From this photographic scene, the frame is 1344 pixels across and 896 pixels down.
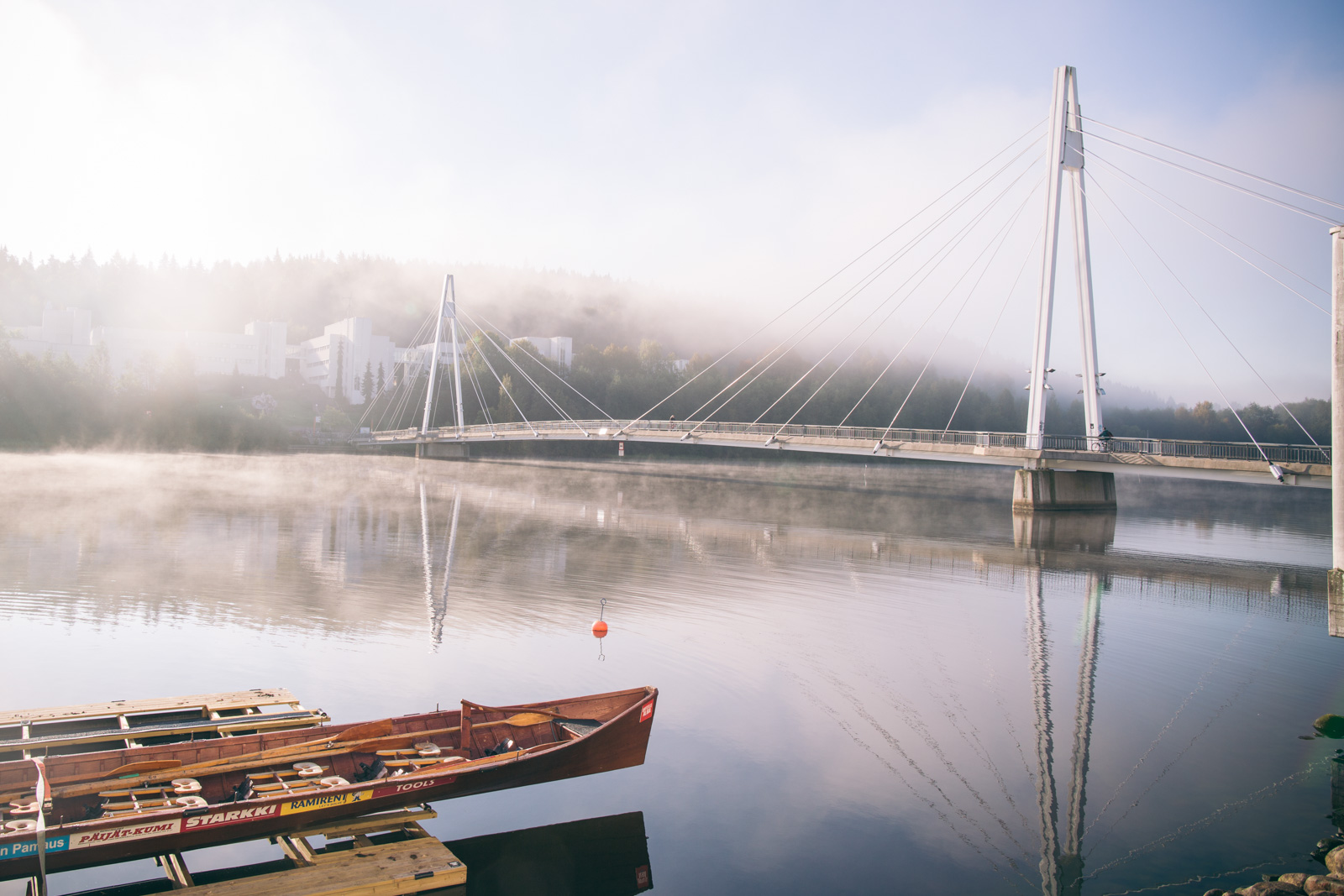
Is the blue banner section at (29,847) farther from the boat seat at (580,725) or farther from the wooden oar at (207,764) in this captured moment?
the boat seat at (580,725)

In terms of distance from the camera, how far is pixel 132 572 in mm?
20297

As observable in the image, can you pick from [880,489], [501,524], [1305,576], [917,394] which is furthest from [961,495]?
[917,394]

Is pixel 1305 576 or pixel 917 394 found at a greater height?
pixel 917 394

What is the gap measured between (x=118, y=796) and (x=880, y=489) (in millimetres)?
59474

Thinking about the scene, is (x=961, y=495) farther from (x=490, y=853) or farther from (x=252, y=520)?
(x=490, y=853)

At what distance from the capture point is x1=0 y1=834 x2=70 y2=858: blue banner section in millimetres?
6141

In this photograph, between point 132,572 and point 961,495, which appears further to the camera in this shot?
point 961,495

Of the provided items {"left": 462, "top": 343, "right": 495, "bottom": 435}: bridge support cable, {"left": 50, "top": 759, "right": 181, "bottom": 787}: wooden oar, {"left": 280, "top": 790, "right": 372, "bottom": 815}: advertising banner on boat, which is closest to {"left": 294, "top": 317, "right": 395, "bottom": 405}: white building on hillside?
{"left": 462, "top": 343, "right": 495, "bottom": 435}: bridge support cable

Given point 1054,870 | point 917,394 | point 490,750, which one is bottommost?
point 1054,870

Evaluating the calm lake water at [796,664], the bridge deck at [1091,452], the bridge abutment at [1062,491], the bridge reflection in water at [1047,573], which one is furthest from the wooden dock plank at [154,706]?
the bridge abutment at [1062,491]

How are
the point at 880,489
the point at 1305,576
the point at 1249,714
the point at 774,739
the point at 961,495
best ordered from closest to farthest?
1. the point at 774,739
2. the point at 1249,714
3. the point at 1305,576
4. the point at 961,495
5. the point at 880,489

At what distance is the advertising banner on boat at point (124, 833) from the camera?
20.9 feet

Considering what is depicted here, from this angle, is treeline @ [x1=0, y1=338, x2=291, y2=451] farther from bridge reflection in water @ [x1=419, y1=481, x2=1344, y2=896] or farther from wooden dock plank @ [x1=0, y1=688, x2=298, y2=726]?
wooden dock plank @ [x1=0, y1=688, x2=298, y2=726]

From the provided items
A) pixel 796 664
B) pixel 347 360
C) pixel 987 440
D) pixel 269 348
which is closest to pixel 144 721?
pixel 796 664
